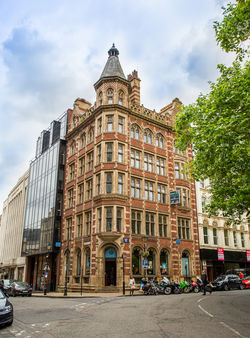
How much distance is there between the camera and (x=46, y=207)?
1620 inches

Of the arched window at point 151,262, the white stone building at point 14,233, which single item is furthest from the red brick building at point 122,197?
the white stone building at point 14,233

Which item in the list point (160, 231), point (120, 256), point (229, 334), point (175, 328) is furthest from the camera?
point (160, 231)

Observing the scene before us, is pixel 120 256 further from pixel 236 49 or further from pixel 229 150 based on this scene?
pixel 236 49

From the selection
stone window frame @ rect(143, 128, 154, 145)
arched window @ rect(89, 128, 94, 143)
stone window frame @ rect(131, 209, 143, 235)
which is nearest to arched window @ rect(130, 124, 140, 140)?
stone window frame @ rect(143, 128, 154, 145)

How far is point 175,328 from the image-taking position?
9000 millimetres

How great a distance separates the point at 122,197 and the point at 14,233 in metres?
38.8

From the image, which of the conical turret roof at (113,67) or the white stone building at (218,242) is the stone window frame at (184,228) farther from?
the conical turret roof at (113,67)

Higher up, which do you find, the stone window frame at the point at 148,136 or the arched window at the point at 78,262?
the stone window frame at the point at 148,136

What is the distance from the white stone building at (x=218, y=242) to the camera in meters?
38.5

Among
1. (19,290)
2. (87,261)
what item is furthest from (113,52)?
(19,290)

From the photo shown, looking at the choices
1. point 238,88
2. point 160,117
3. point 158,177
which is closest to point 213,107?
point 238,88

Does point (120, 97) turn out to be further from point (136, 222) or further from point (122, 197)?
point (136, 222)

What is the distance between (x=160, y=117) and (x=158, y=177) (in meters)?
8.18

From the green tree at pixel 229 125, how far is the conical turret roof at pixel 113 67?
19168 millimetres
